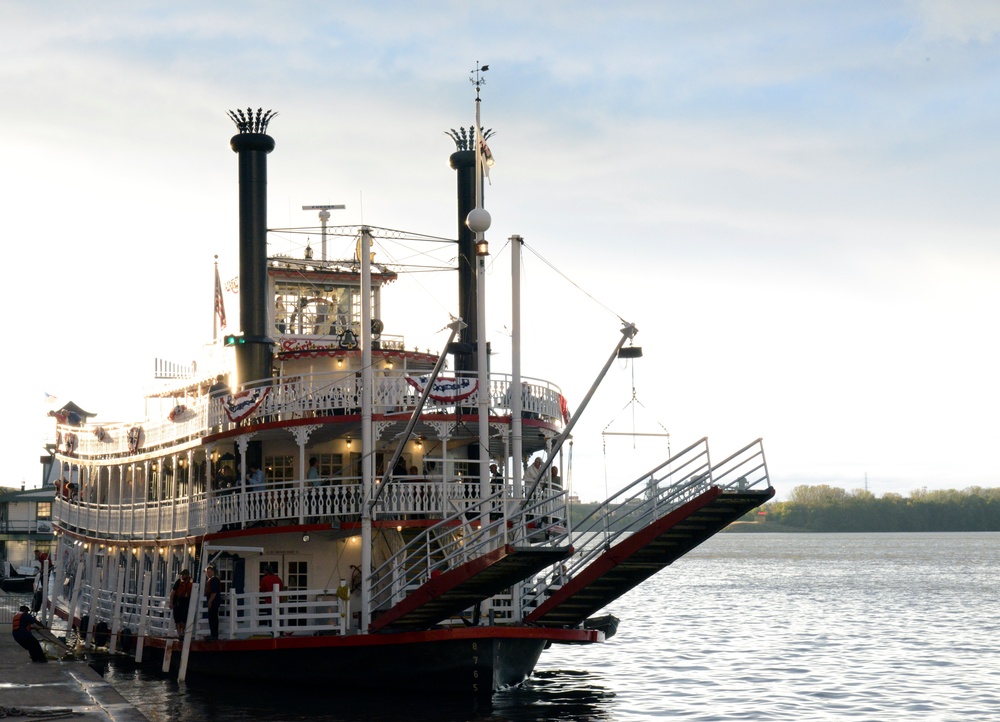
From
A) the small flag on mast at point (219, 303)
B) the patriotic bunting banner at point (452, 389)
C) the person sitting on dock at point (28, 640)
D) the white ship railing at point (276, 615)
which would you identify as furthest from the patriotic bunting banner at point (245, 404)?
the small flag on mast at point (219, 303)

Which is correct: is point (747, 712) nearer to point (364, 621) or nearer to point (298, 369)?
point (364, 621)

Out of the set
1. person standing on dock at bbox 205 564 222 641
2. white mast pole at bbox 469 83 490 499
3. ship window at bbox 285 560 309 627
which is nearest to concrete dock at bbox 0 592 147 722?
person standing on dock at bbox 205 564 222 641

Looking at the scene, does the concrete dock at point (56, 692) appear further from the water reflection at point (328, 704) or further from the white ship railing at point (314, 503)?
the white ship railing at point (314, 503)

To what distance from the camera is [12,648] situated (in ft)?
93.2

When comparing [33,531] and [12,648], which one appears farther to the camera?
[33,531]

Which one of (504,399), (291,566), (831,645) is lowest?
(831,645)

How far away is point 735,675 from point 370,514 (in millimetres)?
13727

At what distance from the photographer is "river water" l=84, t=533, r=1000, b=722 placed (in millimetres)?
24169

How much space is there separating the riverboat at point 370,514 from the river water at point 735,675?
2.47 feet

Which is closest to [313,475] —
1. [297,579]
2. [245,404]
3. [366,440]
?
[366,440]

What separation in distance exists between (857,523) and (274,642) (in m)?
176

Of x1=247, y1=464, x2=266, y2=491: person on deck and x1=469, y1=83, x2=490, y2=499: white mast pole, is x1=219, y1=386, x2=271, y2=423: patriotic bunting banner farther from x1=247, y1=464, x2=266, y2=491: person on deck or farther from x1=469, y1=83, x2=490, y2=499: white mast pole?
x1=469, y1=83, x2=490, y2=499: white mast pole

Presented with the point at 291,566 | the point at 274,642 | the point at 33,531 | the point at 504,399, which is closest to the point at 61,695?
the point at 274,642

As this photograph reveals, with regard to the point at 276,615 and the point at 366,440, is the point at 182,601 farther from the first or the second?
the point at 366,440
